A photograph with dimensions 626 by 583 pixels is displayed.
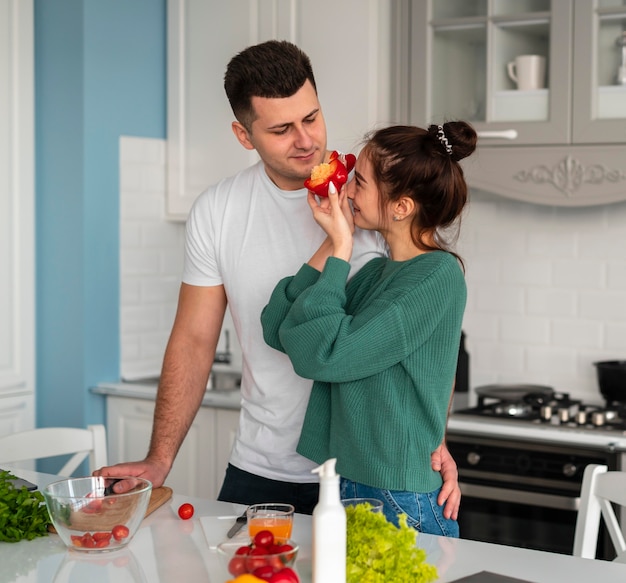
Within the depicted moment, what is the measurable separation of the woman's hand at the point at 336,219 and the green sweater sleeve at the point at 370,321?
7 cm

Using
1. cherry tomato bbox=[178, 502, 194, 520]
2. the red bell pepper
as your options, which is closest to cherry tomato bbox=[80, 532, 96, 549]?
cherry tomato bbox=[178, 502, 194, 520]

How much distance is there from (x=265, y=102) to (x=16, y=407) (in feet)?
6.81

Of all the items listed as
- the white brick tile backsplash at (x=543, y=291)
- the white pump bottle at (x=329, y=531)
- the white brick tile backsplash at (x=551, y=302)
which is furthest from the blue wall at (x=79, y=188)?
the white pump bottle at (x=329, y=531)

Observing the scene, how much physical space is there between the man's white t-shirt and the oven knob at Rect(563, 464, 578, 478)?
1049 mm

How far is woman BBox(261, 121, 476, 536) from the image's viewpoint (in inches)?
73.2

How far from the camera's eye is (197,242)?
238 cm

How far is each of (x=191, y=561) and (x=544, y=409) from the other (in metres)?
1.74

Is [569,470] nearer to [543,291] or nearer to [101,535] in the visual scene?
[543,291]

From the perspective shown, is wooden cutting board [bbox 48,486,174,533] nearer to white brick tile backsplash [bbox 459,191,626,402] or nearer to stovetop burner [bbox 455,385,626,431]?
stovetop burner [bbox 455,385,626,431]

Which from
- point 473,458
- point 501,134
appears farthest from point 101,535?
point 501,134

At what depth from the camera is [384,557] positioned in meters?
1.43

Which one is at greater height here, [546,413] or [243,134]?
[243,134]

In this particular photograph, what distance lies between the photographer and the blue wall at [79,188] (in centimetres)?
376

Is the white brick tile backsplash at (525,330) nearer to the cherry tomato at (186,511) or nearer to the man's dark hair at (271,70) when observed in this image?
the man's dark hair at (271,70)
